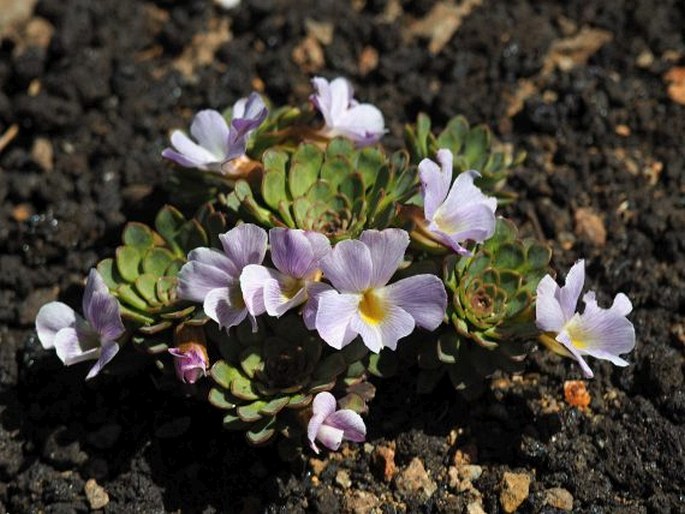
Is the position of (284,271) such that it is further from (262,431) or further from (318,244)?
(262,431)

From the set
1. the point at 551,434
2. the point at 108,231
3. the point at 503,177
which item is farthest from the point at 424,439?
the point at 108,231

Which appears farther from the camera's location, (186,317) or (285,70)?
(285,70)

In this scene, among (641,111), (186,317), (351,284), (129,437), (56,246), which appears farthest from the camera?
(641,111)

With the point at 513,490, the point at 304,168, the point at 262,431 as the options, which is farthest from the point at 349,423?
the point at 304,168

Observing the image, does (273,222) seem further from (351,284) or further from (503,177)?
(503,177)

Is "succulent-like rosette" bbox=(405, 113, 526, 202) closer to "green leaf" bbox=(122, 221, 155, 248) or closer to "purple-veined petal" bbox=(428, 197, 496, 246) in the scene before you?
"purple-veined petal" bbox=(428, 197, 496, 246)

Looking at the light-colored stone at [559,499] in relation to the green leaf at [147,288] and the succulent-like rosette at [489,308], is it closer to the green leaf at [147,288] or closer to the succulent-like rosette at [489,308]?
the succulent-like rosette at [489,308]
